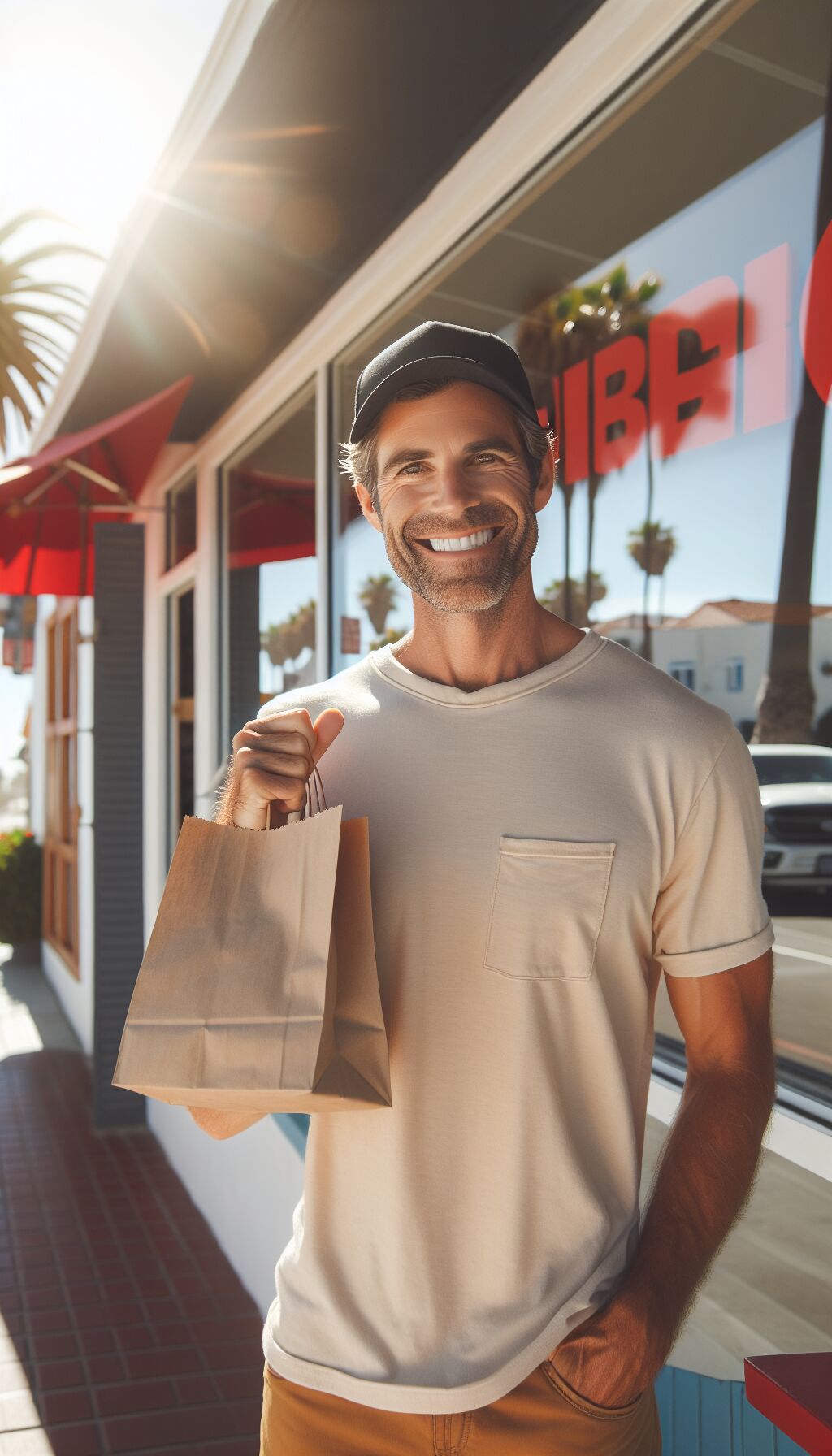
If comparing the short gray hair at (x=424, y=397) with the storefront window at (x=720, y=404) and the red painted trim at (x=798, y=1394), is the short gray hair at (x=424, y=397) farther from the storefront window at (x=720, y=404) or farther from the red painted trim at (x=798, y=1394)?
the red painted trim at (x=798, y=1394)

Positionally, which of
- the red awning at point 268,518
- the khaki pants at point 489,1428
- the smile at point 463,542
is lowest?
the khaki pants at point 489,1428

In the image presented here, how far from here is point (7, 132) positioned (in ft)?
24.8

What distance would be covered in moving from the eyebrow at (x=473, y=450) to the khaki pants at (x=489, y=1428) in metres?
1.03

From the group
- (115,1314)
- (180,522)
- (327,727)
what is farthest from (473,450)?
(180,522)

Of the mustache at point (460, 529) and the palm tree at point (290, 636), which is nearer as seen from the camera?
the mustache at point (460, 529)

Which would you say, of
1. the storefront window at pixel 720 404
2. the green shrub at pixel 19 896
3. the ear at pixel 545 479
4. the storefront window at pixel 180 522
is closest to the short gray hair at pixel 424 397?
the ear at pixel 545 479

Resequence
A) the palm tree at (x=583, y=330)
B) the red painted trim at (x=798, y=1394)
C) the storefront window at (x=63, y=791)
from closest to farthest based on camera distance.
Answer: the red painted trim at (x=798, y=1394)
the palm tree at (x=583, y=330)
the storefront window at (x=63, y=791)

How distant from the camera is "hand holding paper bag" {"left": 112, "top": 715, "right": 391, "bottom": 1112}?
109 centimetres

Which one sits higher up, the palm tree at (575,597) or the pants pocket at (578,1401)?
the palm tree at (575,597)

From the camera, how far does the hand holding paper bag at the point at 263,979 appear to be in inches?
43.1

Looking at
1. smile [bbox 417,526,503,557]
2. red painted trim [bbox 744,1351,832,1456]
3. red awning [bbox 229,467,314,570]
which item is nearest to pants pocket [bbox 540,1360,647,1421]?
red painted trim [bbox 744,1351,832,1456]

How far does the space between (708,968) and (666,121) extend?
1.55m

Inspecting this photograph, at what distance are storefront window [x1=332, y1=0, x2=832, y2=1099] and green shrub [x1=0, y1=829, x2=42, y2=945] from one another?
29.9 ft

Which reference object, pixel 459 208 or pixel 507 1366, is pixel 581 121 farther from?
pixel 507 1366
